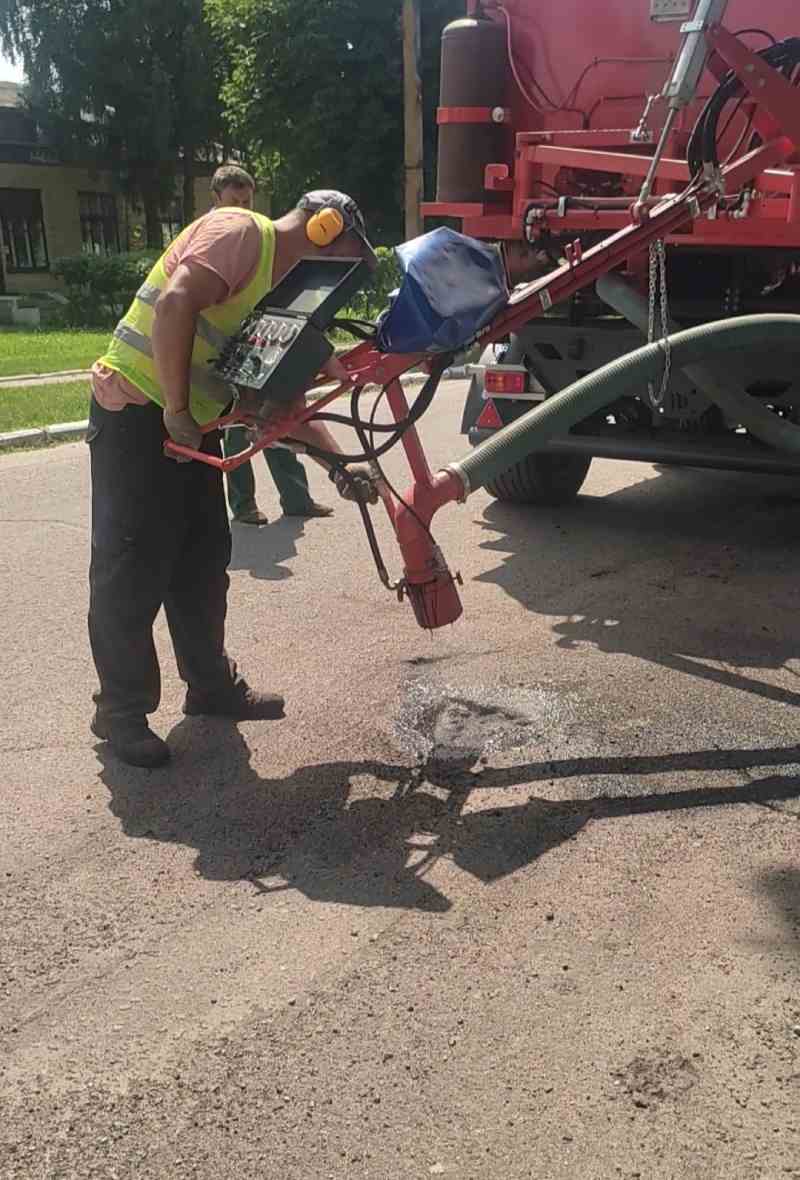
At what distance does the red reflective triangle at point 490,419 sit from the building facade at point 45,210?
1033 inches

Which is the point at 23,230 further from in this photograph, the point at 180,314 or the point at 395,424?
the point at 180,314

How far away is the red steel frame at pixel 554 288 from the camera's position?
131 inches

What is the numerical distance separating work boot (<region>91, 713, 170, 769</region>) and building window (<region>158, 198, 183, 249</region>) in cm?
3182

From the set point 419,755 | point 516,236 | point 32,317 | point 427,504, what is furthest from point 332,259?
point 32,317

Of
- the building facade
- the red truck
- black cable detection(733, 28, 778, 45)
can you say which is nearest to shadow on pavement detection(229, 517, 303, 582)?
the red truck

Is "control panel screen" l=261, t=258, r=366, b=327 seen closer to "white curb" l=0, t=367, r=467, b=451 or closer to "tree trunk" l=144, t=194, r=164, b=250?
"white curb" l=0, t=367, r=467, b=451

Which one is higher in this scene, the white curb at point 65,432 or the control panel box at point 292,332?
the control panel box at point 292,332

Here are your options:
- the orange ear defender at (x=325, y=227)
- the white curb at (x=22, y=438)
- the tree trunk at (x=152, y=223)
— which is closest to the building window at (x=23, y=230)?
the tree trunk at (x=152, y=223)

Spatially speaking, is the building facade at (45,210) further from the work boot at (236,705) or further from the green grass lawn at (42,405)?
the work boot at (236,705)

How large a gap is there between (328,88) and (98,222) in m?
12.4

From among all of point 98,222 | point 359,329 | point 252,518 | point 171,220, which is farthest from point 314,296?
point 171,220

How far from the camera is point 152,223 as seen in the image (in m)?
32.2

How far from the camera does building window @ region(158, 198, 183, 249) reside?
33531mm

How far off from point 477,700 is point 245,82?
23.1 meters
